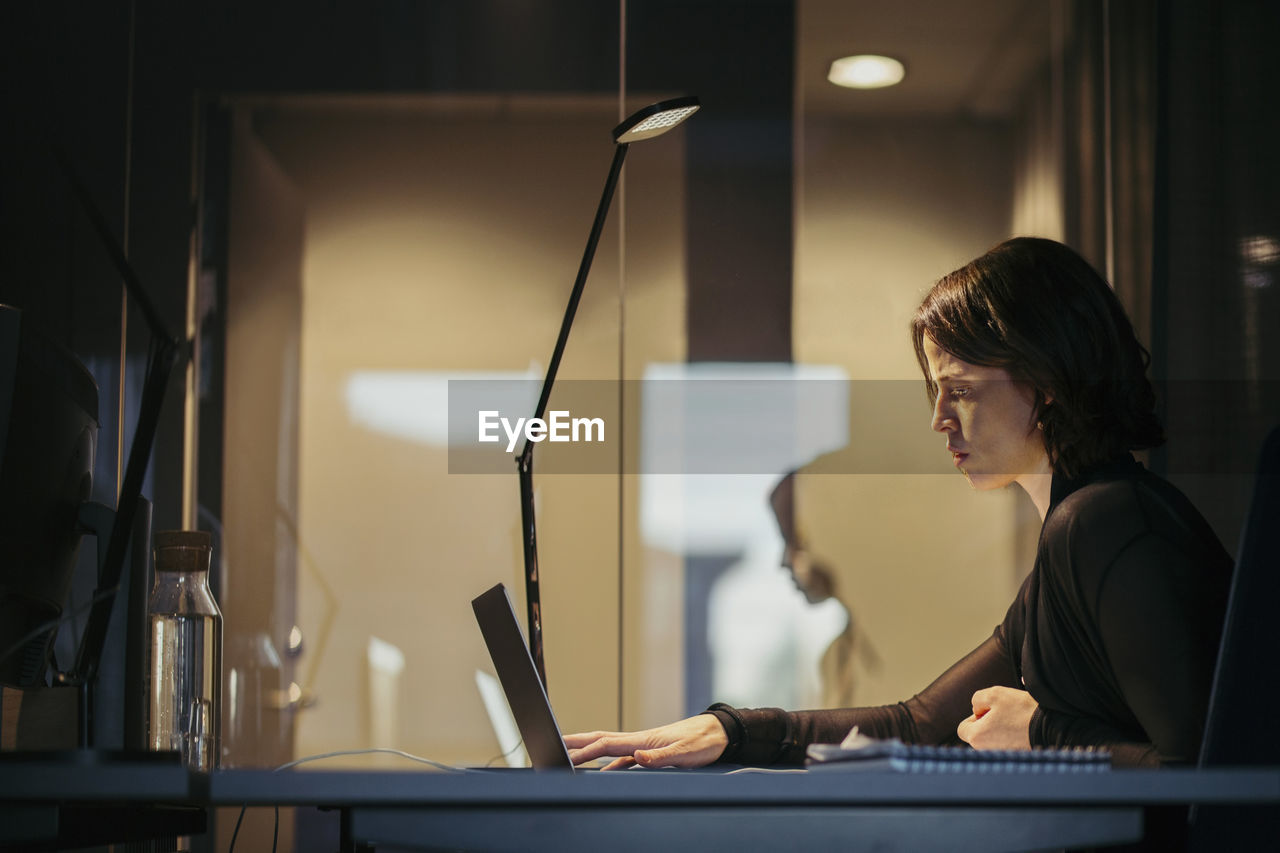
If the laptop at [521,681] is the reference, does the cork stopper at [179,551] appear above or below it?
above

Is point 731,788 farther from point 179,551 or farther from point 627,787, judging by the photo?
point 179,551

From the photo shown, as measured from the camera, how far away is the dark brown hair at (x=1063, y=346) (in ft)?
4.55

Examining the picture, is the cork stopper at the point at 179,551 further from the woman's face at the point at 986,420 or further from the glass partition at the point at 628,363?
the glass partition at the point at 628,363

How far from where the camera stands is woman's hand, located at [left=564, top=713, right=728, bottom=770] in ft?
4.87

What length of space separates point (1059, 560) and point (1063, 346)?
12.6 inches

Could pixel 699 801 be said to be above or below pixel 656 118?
below

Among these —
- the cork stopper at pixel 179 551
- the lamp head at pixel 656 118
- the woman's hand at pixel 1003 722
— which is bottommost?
the woman's hand at pixel 1003 722

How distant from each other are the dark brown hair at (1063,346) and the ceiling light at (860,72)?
1.43 m

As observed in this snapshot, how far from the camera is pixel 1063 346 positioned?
1.42m

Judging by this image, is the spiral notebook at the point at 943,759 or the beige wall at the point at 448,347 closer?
the spiral notebook at the point at 943,759

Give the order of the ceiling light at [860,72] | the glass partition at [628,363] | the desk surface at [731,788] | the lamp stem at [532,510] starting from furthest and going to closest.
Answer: the ceiling light at [860,72] < the glass partition at [628,363] < the lamp stem at [532,510] < the desk surface at [731,788]

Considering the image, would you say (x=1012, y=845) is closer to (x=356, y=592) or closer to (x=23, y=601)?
(x=23, y=601)

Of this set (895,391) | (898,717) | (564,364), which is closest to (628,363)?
(564,364)

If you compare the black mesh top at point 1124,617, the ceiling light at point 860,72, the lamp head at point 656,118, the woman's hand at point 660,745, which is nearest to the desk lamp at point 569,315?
the lamp head at point 656,118
